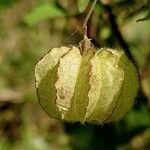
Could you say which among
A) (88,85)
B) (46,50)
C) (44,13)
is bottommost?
(46,50)

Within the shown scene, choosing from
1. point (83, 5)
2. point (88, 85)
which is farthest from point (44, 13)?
point (88, 85)

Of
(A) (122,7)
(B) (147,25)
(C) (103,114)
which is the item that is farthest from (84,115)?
(B) (147,25)

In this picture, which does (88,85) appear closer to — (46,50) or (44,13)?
(44,13)

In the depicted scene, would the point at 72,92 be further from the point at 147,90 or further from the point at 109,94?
the point at 147,90

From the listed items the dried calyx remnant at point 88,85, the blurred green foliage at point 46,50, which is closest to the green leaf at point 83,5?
the blurred green foliage at point 46,50

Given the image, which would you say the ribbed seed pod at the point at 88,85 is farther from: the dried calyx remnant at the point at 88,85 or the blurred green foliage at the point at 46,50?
the blurred green foliage at the point at 46,50

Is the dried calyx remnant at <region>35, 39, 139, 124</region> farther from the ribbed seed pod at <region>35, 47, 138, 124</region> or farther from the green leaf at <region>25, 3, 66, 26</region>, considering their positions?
the green leaf at <region>25, 3, 66, 26</region>

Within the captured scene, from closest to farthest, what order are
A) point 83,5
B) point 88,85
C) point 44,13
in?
1. point 88,85
2. point 83,5
3. point 44,13
